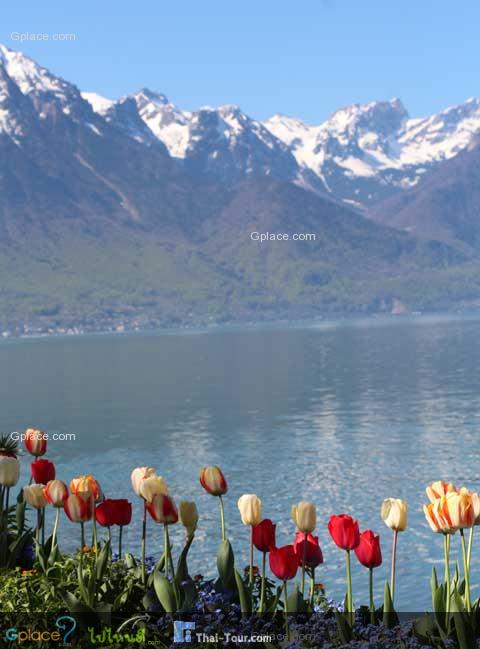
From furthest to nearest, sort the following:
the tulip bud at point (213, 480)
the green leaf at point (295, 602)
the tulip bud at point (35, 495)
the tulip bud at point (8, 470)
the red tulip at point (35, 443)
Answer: the red tulip at point (35, 443) → the tulip bud at point (8, 470) → the tulip bud at point (35, 495) → the tulip bud at point (213, 480) → the green leaf at point (295, 602)

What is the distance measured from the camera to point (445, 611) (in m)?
10.8

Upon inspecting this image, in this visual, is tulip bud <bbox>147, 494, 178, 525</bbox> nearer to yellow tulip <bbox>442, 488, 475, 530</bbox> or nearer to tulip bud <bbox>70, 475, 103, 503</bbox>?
tulip bud <bbox>70, 475, 103, 503</bbox>

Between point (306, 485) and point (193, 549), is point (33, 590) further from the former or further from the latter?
point (306, 485)

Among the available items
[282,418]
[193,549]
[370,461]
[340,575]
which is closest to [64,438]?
[282,418]

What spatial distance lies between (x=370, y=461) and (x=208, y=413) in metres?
47.7

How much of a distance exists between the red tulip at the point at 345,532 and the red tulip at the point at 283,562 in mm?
524

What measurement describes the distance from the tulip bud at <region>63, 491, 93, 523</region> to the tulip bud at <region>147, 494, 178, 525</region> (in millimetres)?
936

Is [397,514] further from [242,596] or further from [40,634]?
[40,634]

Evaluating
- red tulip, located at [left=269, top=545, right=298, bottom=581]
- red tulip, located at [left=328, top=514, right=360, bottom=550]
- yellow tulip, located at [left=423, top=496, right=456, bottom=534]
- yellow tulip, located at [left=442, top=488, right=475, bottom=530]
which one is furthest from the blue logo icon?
yellow tulip, located at [left=442, top=488, right=475, bottom=530]

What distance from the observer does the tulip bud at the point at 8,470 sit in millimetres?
12922

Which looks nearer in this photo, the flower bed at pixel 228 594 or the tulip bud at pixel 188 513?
the flower bed at pixel 228 594

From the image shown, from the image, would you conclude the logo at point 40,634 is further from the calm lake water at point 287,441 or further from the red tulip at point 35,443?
the calm lake water at point 287,441

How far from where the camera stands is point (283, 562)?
417 inches

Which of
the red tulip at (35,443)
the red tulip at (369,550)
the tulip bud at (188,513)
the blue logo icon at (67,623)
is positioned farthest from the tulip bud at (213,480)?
the red tulip at (35,443)
